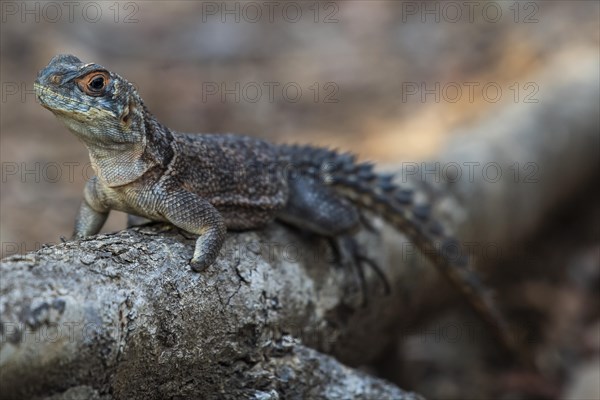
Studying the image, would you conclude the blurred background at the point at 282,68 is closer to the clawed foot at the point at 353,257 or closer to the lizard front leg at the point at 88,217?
the clawed foot at the point at 353,257

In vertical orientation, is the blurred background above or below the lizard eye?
above

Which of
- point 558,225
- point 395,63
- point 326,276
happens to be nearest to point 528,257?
point 558,225

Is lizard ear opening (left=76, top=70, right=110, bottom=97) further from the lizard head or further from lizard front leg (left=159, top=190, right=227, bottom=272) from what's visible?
lizard front leg (left=159, top=190, right=227, bottom=272)

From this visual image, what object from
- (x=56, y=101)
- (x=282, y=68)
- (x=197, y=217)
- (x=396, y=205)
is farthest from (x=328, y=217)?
(x=282, y=68)

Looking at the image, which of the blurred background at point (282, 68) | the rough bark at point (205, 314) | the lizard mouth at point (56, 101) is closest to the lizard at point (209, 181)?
the lizard mouth at point (56, 101)

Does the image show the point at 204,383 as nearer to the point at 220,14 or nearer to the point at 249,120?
the point at 249,120

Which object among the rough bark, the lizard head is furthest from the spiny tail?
the lizard head

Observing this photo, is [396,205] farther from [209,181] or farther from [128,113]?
[128,113]

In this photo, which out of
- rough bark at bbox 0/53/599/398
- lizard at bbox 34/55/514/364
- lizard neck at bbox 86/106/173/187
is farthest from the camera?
lizard neck at bbox 86/106/173/187
